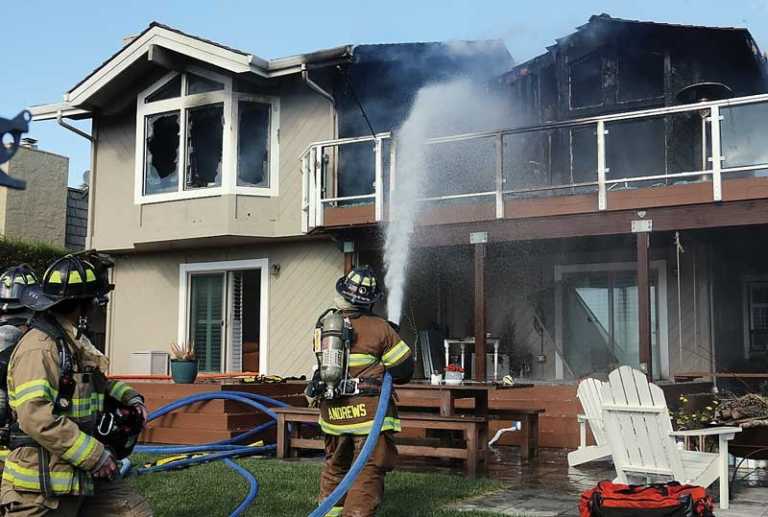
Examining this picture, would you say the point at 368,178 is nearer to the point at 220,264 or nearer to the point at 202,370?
the point at 220,264

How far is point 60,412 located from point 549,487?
4.95 metres

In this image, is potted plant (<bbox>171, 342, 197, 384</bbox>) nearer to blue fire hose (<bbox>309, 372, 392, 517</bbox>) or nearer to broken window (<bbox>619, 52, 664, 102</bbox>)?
blue fire hose (<bbox>309, 372, 392, 517</bbox>)

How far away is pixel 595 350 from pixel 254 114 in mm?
6607

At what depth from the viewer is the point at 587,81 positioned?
13.1m

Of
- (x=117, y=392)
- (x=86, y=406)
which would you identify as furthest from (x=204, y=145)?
(x=86, y=406)

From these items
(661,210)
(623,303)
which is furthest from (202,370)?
(661,210)

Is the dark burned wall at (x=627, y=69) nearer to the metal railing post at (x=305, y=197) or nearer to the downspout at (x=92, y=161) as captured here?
the metal railing post at (x=305, y=197)

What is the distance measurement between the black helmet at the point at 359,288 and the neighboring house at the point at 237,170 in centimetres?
745

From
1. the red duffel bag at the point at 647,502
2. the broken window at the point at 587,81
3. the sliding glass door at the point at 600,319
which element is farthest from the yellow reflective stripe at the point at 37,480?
the broken window at the point at 587,81

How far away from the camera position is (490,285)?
13664 mm

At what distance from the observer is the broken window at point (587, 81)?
12.9m

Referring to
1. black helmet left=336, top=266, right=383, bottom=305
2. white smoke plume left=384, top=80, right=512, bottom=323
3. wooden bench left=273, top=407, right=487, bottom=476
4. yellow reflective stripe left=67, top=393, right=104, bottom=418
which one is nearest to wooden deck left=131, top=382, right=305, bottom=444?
wooden bench left=273, top=407, right=487, bottom=476

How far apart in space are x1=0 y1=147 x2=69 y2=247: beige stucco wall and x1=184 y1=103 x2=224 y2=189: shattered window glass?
7469mm

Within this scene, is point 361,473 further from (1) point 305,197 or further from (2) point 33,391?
(1) point 305,197
